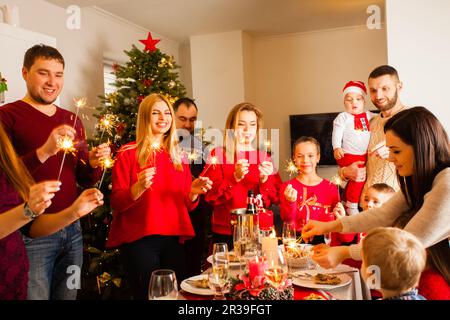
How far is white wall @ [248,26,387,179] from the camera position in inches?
227

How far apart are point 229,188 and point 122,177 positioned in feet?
2.23

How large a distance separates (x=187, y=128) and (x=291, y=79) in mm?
3208

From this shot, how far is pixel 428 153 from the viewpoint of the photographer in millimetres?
1581

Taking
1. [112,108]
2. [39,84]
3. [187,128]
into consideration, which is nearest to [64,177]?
[39,84]

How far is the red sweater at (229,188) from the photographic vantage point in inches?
103

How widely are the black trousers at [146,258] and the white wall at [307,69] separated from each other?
3.97 meters

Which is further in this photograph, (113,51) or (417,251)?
(113,51)

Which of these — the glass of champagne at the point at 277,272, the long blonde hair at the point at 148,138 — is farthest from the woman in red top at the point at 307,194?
the glass of champagne at the point at 277,272

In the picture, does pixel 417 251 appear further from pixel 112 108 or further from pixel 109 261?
pixel 112 108

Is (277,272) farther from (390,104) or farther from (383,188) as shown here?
(390,104)

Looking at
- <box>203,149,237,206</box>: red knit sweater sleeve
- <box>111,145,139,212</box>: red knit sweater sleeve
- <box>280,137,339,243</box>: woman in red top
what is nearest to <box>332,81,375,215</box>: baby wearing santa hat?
<box>280,137,339,243</box>: woman in red top

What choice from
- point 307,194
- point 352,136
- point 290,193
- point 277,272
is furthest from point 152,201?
point 352,136
